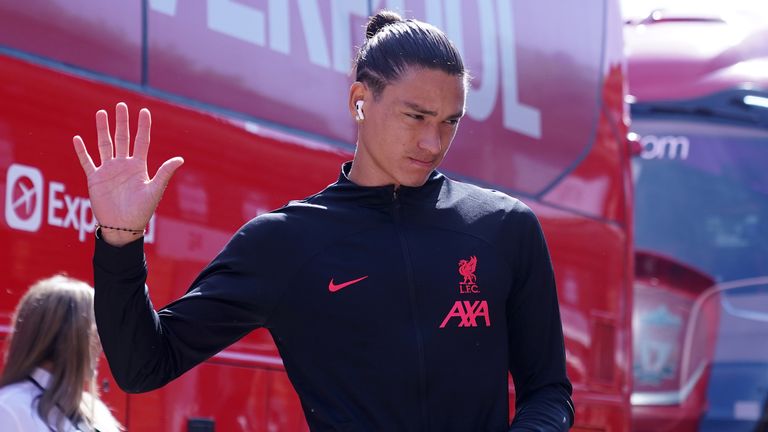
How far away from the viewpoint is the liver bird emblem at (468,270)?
8.20 feet

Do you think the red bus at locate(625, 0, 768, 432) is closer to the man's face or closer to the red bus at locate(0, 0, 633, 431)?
the red bus at locate(0, 0, 633, 431)

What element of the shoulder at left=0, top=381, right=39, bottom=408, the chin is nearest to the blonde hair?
the shoulder at left=0, top=381, right=39, bottom=408

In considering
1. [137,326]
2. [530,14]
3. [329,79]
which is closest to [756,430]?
[530,14]

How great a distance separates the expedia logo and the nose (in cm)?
127

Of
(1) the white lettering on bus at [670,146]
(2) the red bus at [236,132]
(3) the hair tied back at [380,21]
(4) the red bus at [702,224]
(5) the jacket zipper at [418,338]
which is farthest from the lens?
(1) the white lettering on bus at [670,146]

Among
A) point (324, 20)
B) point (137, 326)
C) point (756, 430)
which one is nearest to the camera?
point (137, 326)

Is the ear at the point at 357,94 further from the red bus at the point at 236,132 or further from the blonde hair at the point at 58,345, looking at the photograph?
the blonde hair at the point at 58,345

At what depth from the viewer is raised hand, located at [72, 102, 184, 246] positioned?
230cm

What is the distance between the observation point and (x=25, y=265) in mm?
3449

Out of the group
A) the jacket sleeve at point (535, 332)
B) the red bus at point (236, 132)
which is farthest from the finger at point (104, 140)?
the red bus at point (236, 132)

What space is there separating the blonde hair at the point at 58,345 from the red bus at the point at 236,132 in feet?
0.15

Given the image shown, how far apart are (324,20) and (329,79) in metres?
0.19

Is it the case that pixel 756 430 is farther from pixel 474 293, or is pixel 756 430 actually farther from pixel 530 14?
pixel 474 293

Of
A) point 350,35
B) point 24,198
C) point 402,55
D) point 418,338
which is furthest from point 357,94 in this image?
point 350,35
